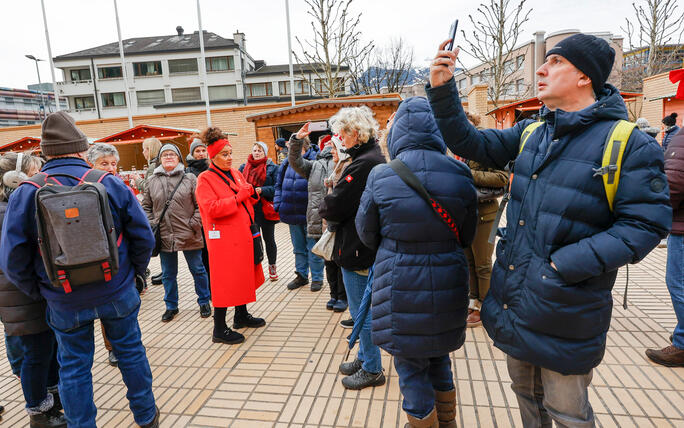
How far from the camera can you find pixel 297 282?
5.50 metres

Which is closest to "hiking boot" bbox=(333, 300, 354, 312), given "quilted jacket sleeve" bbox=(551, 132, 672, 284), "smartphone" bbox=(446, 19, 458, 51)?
"quilted jacket sleeve" bbox=(551, 132, 672, 284)

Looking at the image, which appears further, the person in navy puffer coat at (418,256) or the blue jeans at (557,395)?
the person in navy puffer coat at (418,256)

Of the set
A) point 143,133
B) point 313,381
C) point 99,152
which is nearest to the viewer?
point 313,381

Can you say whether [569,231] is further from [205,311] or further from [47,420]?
[205,311]

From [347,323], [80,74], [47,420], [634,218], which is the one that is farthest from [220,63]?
[634,218]

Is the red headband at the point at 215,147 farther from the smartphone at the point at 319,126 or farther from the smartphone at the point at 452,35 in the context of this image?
the smartphone at the point at 319,126

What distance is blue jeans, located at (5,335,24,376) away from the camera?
2878mm

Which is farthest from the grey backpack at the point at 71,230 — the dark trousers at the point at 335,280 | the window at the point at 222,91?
the window at the point at 222,91

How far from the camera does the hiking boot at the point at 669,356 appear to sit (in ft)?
9.84

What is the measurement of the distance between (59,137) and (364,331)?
2.44 metres

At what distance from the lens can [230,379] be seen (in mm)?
3266

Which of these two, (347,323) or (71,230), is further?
(347,323)

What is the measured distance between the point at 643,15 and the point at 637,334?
22305 mm

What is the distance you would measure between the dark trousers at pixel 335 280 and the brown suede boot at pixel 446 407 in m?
2.25
